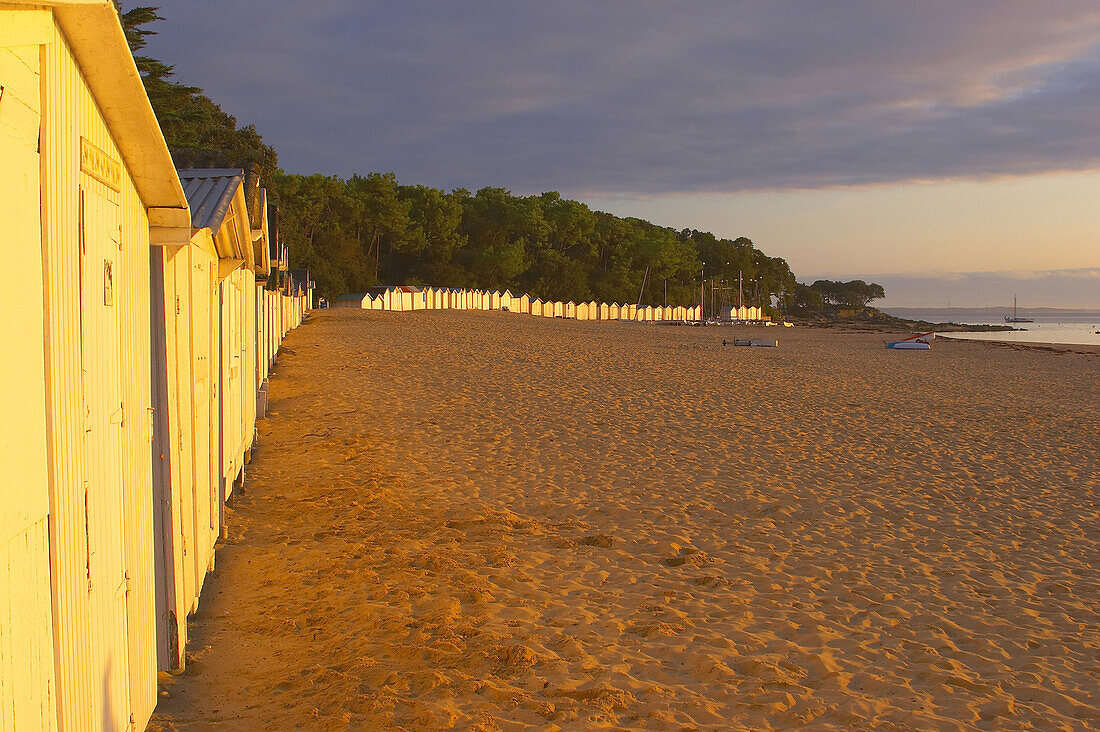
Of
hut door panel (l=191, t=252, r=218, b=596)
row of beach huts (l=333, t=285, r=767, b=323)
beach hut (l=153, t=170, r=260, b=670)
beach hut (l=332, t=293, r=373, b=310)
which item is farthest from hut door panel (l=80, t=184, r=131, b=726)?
beach hut (l=332, t=293, r=373, b=310)

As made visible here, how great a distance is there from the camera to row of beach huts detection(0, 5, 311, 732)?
85.9 inches

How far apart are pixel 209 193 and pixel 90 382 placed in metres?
3.19

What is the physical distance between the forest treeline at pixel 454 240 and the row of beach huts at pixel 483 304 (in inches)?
242

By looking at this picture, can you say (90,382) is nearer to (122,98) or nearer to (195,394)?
(122,98)

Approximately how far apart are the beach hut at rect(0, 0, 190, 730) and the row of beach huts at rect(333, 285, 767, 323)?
46579mm

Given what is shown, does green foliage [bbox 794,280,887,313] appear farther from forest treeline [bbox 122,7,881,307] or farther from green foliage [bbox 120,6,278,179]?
green foliage [bbox 120,6,278,179]

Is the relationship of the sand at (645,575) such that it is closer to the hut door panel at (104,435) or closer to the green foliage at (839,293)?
the hut door panel at (104,435)

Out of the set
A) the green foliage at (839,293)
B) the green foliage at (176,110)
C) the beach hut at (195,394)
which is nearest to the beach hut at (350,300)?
the green foliage at (176,110)

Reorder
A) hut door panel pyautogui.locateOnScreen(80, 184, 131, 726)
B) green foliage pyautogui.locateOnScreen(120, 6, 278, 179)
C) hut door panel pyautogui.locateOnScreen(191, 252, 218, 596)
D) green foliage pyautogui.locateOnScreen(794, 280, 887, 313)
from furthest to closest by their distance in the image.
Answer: green foliage pyautogui.locateOnScreen(794, 280, 887, 313) → green foliage pyautogui.locateOnScreen(120, 6, 278, 179) → hut door panel pyautogui.locateOnScreen(191, 252, 218, 596) → hut door panel pyautogui.locateOnScreen(80, 184, 131, 726)

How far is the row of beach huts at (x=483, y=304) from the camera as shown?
173ft

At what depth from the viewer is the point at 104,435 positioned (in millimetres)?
3168

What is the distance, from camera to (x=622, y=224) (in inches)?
4040

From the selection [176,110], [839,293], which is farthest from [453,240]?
[839,293]

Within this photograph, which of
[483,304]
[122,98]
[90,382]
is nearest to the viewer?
[90,382]
